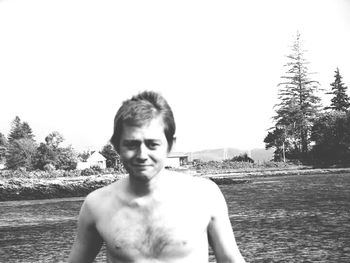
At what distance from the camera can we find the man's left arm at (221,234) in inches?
104

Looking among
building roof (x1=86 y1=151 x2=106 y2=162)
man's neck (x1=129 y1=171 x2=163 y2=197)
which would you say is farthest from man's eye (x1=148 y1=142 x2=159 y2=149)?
building roof (x1=86 y1=151 x2=106 y2=162)

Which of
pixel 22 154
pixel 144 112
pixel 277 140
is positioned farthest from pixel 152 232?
pixel 22 154

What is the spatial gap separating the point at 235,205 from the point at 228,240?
88.5ft

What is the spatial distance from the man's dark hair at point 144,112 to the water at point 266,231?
40.5 ft

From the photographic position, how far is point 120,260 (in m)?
2.84

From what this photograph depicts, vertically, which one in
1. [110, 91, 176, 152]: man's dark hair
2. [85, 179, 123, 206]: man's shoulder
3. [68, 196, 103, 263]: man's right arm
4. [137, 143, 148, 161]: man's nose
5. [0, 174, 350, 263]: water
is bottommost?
[0, 174, 350, 263]: water

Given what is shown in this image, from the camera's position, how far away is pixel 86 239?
282 centimetres

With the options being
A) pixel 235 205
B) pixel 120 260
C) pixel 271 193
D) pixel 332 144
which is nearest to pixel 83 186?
pixel 271 193

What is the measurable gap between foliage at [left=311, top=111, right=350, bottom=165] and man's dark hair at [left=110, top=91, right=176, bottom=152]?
68.7 metres

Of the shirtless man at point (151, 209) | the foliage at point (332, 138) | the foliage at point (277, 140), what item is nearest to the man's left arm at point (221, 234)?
the shirtless man at point (151, 209)

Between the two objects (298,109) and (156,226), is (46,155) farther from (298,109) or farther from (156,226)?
(156,226)

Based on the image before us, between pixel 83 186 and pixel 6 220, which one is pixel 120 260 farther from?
pixel 83 186

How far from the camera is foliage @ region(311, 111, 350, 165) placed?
69.2m

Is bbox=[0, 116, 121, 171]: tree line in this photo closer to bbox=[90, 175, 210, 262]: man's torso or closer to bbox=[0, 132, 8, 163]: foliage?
bbox=[0, 132, 8, 163]: foliage
